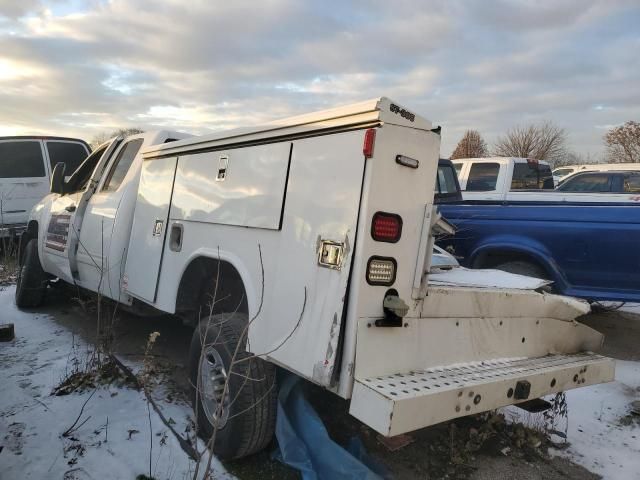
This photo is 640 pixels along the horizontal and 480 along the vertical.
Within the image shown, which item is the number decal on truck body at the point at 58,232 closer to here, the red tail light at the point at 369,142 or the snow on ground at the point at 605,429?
the red tail light at the point at 369,142

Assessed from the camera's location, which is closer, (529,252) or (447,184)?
(529,252)

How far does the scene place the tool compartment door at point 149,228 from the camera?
3.94 meters

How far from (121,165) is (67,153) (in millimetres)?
6484

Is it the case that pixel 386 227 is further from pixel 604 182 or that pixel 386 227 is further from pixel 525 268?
pixel 604 182

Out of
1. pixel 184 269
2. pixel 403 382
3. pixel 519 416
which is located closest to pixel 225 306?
pixel 184 269

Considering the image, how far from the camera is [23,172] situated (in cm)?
1021

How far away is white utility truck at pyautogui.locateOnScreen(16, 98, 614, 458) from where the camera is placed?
2334 mm

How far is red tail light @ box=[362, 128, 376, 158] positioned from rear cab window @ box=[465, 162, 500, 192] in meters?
7.62

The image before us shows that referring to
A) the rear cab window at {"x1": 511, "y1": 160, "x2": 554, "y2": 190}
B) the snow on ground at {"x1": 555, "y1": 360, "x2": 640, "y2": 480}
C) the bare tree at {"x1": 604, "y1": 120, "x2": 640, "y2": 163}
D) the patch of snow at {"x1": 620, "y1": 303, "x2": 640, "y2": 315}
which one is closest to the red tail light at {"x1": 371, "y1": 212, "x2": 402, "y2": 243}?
the snow on ground at {"x1": 555, "y1": 360, "x2": 640, "y2": 480}

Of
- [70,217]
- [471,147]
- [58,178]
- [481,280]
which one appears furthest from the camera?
[471,147]

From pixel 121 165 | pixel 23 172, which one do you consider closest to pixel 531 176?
pixel 121 165

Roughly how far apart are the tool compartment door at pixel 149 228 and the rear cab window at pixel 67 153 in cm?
702

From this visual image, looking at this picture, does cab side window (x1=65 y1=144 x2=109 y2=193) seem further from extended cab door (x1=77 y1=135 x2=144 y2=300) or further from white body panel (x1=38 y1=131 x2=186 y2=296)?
extended cab door (x1=77 y1=135 x2=144 y2=300)

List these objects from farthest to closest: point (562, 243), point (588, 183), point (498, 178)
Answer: point (588, 183) < point (498, 178) < point (562, 243)
